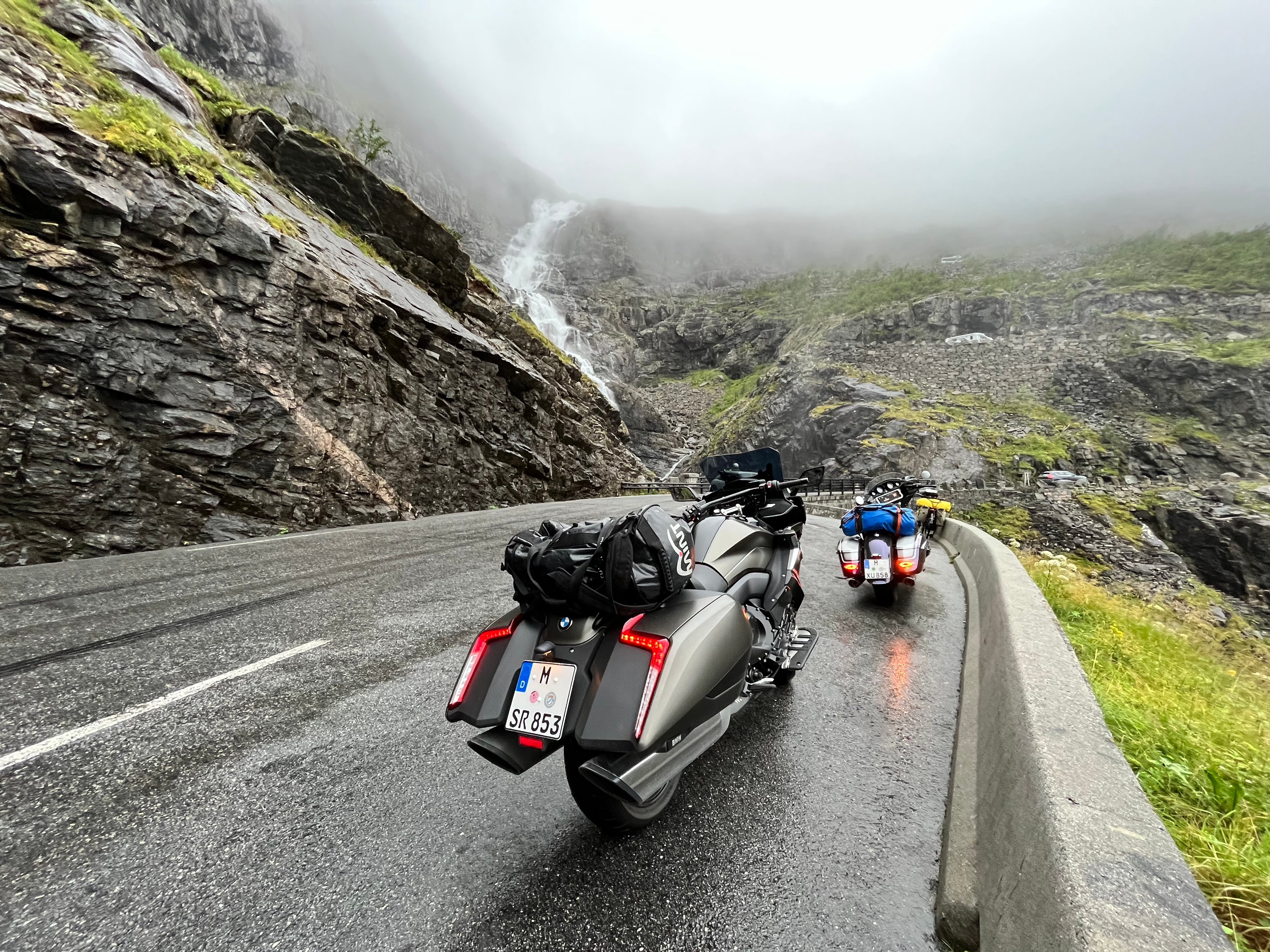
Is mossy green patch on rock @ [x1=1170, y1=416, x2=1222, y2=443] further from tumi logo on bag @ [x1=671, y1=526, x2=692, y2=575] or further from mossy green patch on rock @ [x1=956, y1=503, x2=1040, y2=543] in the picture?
tumi logo on bag @ [x1=671, y1=526, x2=692, y2=575]

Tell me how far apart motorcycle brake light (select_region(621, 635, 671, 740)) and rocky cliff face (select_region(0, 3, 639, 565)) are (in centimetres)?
996

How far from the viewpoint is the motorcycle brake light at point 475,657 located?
2.28 metres

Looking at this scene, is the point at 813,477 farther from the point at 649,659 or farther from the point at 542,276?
the point at 542,276

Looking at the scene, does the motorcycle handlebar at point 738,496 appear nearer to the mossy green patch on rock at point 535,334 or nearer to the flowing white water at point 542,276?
the mossy green patch on rock at point 535,334

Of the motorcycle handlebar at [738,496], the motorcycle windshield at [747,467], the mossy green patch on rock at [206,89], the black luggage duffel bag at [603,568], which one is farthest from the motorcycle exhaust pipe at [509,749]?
the mossy green patch on rock at [206,89]

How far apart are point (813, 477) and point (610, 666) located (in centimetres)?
256

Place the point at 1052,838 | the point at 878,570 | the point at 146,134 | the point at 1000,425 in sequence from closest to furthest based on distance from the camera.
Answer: the point at 1052,838 → the point at 878,570 → the point at 146,134 → the point at 1000,425

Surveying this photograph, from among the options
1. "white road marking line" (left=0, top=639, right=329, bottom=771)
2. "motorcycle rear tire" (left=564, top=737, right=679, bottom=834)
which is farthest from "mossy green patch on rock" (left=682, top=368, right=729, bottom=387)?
"motorcycle rear tire" (left=564, top=737, right=679, bottom=834)

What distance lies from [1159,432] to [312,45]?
3859 inches

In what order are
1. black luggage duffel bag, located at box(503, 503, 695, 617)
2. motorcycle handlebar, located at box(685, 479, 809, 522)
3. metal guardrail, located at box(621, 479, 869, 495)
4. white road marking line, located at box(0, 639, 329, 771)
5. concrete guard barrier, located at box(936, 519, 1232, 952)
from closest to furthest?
1. concrete guard barrier, located at box(936, 519, 1232, 952)
2. black luggage duffel bag, located at box(503, 503, 695, 617)
3. white road marking line, located at box(0, 639, 329, 771)
4. motorcycle handlebar, located at box(685, 479, 809, 522)
5. metal guardrail, located at box(621, 479, 869, 495)

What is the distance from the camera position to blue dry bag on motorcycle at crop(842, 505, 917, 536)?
618cm

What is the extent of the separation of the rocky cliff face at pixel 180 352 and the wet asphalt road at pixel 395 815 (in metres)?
5.22

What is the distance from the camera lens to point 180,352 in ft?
33.4

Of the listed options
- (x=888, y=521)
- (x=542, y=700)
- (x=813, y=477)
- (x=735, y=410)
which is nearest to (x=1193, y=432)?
(x=735, y=410)
